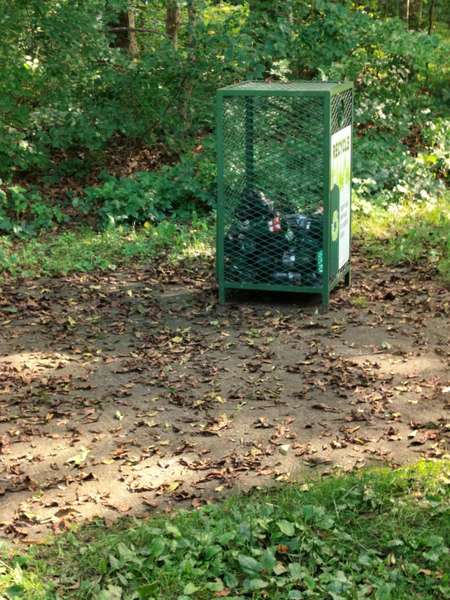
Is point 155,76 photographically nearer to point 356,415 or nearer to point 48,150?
point 48,150

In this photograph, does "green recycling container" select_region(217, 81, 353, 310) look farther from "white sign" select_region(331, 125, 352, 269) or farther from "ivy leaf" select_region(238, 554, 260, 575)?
"ivy leaf" select_region(238, 554, 260, 575)

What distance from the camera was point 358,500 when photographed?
3793 mm

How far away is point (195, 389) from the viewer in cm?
530

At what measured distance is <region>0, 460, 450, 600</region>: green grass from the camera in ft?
10.8

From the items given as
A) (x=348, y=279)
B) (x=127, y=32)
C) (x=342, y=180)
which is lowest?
(x=348, y=279)

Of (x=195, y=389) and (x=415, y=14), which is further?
(x=415, y=14)

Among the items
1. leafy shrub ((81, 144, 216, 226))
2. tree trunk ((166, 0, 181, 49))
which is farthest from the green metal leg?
tree trunk ((166, 0, 181, 49))

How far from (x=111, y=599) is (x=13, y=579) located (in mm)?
425

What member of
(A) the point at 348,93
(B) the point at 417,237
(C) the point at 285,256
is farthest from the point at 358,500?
(B) the point at 417,237

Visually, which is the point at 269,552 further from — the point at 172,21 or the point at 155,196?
the point at 172,21

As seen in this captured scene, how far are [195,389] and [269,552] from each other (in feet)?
6.48

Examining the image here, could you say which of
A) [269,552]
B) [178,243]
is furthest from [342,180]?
[269,552]

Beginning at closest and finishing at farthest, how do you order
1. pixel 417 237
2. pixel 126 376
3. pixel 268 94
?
pixel 126 376, pixel 268 94, pixel 417 237

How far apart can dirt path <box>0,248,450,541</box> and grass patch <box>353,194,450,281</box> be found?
1.22 ft
